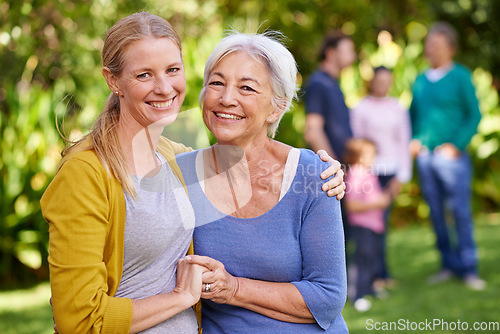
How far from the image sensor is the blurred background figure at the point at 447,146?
17.9 ft

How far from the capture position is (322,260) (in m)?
1.92

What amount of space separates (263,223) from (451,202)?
410 centimetres

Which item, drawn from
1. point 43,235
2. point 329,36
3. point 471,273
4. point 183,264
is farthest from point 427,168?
point 183,264

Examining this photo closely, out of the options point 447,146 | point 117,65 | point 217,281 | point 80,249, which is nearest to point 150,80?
point 117,65

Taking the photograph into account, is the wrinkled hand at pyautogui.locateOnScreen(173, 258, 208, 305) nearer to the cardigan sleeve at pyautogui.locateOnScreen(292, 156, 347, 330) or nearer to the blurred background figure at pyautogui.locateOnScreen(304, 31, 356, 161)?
the cardigan sleeve at pyautogui.locateOnScreen(292, 156, 347, 330)

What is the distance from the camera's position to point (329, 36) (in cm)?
536

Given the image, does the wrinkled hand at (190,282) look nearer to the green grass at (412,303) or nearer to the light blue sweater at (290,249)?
the light blue sweater at (290,249)

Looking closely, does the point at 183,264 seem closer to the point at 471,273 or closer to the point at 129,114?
the point at 129,114

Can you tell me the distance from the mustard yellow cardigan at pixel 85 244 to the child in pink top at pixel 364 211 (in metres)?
3.35

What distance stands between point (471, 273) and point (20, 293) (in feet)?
14.3

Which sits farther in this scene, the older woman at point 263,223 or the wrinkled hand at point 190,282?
the older woman at point 263,223

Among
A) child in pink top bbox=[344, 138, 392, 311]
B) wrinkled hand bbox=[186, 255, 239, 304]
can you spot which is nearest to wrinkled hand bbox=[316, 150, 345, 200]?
wrinkled hand bbox=[186, 255, 239, 304]

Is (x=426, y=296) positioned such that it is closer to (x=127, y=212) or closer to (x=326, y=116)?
(x=326, y=116)

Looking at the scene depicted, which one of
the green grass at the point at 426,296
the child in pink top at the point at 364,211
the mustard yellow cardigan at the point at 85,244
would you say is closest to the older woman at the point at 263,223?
the mustard yellow cardigan at the point at 85,244
